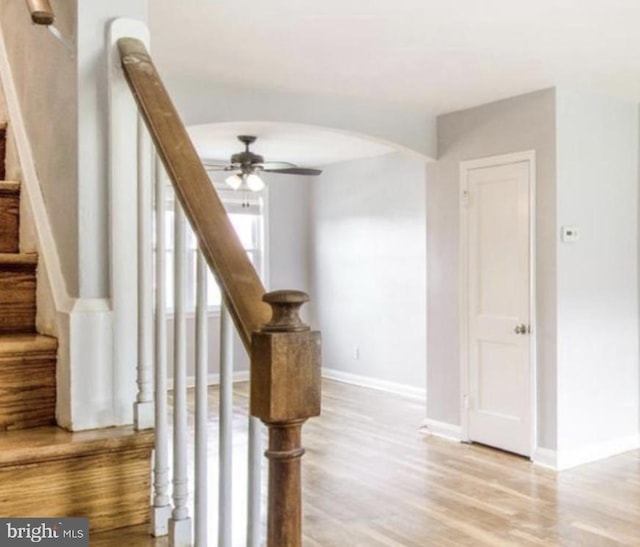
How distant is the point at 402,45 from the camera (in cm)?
351

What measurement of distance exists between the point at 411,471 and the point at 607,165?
8.24 feet

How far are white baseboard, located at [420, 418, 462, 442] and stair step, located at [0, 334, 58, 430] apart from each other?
4017 millimetres

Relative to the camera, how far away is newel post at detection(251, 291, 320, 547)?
36.0 inches

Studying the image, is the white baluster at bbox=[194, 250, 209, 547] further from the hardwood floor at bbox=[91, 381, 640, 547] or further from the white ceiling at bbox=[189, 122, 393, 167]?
the white ceiling at bbox=[189, 122, 393, 167]

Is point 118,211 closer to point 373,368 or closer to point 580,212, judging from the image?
point 580,212

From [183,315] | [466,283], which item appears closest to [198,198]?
[183,315]

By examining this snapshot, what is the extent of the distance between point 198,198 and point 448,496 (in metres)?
3.17

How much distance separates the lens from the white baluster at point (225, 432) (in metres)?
1.13

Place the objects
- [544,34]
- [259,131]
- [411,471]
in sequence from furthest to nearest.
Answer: [259,131] < [411,471] < [544,34]

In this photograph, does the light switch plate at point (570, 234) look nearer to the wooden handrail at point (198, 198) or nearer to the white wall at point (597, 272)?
the white wall at point (597, 272)

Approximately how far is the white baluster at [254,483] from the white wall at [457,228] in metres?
3.69

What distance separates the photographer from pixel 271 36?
3.40 metres

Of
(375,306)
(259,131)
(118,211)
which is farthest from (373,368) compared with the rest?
(118,211)

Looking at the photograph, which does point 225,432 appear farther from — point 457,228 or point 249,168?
point 249,168
